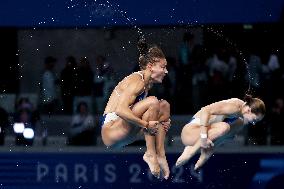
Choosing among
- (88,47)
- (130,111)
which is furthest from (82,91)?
(130,111)

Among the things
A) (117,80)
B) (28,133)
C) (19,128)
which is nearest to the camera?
(28,133)

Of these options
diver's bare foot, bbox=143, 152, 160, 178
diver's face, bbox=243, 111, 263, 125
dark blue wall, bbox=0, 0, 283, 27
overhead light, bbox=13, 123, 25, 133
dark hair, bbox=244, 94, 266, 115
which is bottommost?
diver's bare foot, bbox=143, 152, 160, 178

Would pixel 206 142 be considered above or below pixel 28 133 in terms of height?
below

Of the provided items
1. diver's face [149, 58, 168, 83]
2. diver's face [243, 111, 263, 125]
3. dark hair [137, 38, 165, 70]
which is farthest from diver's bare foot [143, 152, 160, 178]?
diver's face [243, 111, 263, 125]

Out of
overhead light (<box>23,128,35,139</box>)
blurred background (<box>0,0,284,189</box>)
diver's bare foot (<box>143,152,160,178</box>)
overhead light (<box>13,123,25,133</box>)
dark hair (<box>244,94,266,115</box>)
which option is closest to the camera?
diver's bare foot (<box>143,152,160,178</box>)

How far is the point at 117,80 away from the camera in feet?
49.3

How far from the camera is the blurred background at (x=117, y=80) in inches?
548

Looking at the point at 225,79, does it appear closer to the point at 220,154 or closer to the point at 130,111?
the point at 220,154

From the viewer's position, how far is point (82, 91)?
1502cm

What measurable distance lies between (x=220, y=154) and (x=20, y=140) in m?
2.88

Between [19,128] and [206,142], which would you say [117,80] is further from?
[206,142]

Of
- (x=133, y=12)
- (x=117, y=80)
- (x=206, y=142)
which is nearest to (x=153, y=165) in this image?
(x=206, y=142)

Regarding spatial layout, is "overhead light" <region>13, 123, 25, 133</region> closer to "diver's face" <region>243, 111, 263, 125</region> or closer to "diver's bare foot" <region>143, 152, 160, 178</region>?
"diver's bare foot" <region>143, 152, 160, 178</region>

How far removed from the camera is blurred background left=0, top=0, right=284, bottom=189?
13.9 meters
